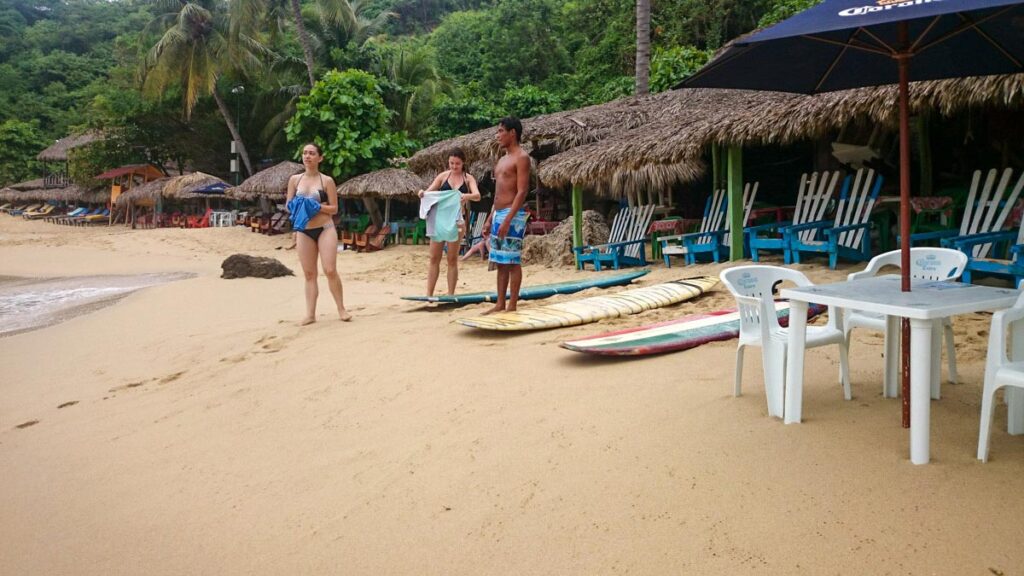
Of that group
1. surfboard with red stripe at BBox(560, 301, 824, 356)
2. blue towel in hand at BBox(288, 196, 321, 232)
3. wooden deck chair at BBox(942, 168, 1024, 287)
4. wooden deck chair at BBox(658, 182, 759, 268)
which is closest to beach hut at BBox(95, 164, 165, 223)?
wooden deck chair at BBox(658, 182, 759, 268)

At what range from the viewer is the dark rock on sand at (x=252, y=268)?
403 inches

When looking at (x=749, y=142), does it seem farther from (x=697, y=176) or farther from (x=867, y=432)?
(x=867, y=432)

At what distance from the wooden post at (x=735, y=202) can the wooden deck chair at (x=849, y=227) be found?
2.00 feet

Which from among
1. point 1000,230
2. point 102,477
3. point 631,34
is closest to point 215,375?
point 102,477

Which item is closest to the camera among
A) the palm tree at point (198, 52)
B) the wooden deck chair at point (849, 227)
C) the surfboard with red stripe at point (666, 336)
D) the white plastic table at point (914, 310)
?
the white plastic table at point (914, 310)

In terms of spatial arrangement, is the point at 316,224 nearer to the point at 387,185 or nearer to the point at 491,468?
the point at 491,468

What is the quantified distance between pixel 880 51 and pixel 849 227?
441 cm

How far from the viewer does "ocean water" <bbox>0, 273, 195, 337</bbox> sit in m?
8.80

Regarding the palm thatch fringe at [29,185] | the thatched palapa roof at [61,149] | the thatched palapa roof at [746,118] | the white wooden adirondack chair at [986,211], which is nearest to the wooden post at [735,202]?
the thatched palapa roof at [746,118]

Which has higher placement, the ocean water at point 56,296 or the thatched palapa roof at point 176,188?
the thatched palapa roof at point 176,188

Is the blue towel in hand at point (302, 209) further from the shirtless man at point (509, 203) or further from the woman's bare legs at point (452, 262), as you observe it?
the shirtless man at point (509, 203)

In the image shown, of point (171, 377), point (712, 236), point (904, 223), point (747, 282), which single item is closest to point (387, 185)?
point (712, 236)

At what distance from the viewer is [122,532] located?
2.68 metres

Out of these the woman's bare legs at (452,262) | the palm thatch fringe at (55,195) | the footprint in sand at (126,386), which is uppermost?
the palm thatch fringe at (55,195)
